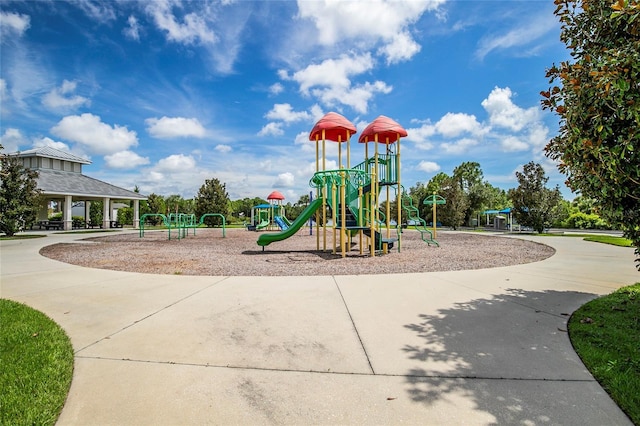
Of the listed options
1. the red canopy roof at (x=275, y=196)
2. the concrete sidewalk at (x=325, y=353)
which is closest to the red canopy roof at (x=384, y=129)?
the concrete sidewalk at (x=325, y=353)

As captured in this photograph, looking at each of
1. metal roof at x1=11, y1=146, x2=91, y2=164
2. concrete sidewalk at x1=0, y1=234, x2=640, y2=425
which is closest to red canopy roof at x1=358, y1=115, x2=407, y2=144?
concrete sidewalk at x1=0, y1=234, x2=640, y2=425

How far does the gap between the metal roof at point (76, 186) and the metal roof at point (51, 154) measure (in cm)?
142

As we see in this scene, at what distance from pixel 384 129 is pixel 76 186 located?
30.4 meters

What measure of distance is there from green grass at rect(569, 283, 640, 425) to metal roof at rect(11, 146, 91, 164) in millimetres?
40263

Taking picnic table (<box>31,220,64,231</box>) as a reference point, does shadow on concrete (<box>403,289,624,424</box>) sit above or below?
below

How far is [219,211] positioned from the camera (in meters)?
36.8

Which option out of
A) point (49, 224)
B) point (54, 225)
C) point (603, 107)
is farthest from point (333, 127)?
point (54, 225)

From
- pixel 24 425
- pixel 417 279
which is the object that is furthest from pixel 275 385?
pixel 417 279

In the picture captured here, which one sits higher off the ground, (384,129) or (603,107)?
(384,129)

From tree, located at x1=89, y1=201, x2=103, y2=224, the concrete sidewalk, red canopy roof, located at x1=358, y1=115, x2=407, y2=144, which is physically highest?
red canopy roof, located at x1=358, y1=115, x2=407, y2=144

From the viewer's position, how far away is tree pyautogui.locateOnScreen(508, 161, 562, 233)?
23.1 meters

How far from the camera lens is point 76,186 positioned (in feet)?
96.8

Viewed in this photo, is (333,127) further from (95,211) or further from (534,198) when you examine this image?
(95,211)

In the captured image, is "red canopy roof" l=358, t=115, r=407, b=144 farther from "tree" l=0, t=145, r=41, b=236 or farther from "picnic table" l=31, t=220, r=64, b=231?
"picnic table" l=31, t=220, r=64, b=231
